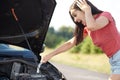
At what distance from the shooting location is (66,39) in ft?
161

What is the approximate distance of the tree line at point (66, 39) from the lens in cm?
3136

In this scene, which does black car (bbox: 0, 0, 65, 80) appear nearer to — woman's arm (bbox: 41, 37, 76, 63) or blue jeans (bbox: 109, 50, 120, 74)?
woman's arm (bbox: 41, 37, 76, 63)

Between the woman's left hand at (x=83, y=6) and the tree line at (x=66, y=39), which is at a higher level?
the tree line at (x=66, y=39)

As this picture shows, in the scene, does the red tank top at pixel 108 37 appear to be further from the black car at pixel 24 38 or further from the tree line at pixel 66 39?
the tree line at pixel 66 39

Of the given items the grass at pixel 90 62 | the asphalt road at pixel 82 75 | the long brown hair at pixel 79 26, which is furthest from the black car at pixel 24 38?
the grass at pixel 90 62

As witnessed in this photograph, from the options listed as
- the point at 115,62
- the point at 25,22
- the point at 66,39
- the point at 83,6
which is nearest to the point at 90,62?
the point at 25,22

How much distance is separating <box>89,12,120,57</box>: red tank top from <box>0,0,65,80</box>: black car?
1.09 metres

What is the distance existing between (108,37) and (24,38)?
72.8 inches

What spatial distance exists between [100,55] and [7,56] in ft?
74.8

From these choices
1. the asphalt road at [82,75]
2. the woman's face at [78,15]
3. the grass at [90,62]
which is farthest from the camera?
the grass at [90,62]

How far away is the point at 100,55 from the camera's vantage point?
98.8 ft

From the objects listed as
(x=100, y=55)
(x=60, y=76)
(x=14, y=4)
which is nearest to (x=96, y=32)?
(x=60, y=76)

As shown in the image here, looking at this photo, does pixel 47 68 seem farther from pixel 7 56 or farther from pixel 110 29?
pixel 110 29

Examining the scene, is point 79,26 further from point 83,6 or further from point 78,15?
point 83,6
